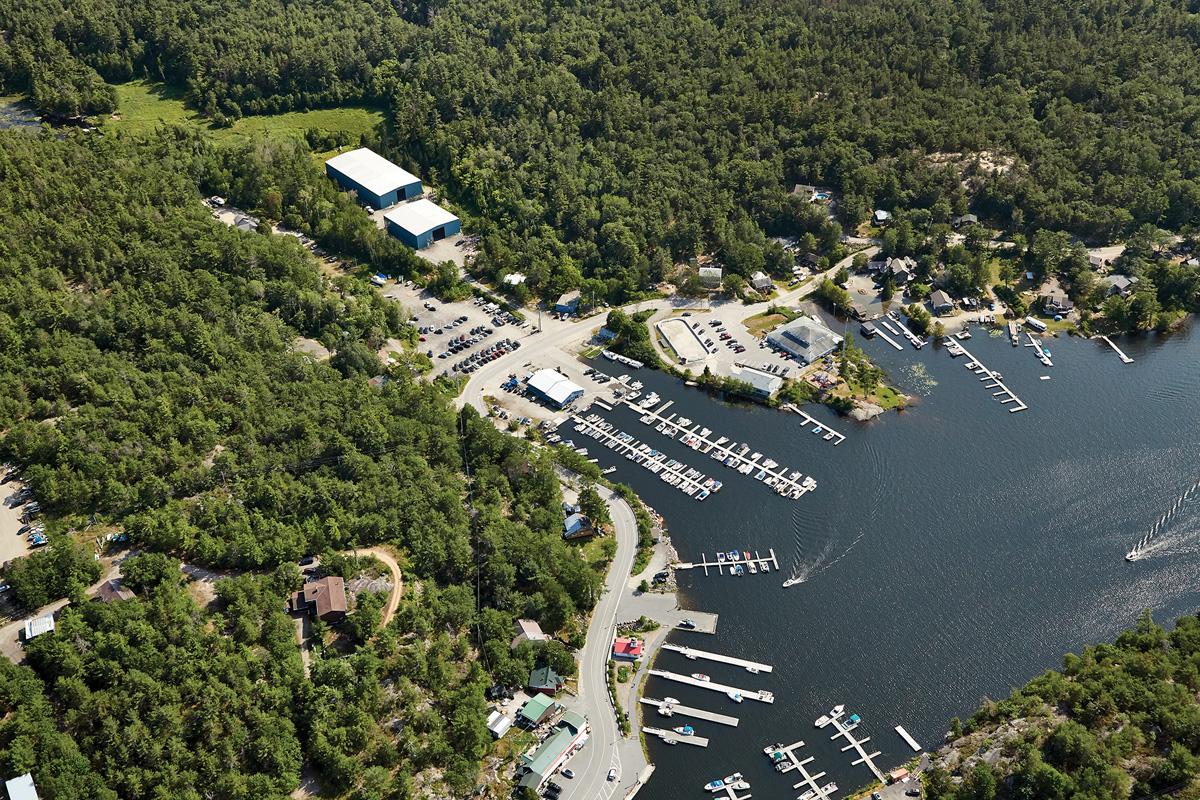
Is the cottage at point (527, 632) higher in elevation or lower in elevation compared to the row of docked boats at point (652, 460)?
higher

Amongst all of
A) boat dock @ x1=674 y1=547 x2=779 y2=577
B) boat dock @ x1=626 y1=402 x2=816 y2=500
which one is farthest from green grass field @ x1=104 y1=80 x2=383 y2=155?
boat dock @ x1=674 y1=547 x2=779 y2=577

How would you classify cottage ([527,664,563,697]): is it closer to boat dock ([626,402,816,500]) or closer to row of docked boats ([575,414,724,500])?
row of docked boats ([575,414,724,500])

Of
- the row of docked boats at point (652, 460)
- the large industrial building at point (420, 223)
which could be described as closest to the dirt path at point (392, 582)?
the row of docked boats at point (652, 460)

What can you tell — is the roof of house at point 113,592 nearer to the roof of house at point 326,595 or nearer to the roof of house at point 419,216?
the roof of house at point 326,595

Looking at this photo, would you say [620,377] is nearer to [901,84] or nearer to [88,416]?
[88,416]

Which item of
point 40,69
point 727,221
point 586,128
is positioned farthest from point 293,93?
point 727,221

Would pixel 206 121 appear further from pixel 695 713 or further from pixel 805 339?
pixel 695 713
